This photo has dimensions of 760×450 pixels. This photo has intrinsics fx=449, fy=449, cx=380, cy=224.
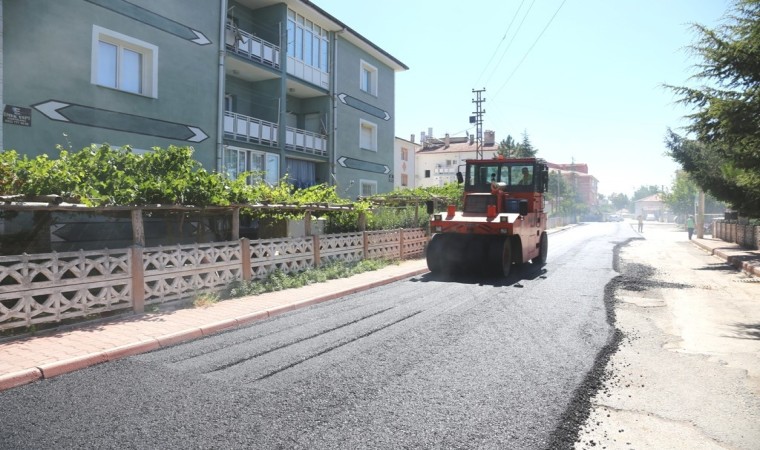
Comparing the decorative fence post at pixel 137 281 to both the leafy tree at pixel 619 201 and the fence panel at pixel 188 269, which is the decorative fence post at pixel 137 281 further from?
the leafy tree at pixel 619 201

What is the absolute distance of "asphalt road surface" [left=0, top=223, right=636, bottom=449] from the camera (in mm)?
3270

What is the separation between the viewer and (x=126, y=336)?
5719 mm

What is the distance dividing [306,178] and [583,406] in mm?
18777

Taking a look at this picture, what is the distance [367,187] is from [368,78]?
20.5 ft

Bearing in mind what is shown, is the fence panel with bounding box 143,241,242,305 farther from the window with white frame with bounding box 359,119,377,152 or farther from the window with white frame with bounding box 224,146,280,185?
the window with white frame with bounding box 359,119,377,152

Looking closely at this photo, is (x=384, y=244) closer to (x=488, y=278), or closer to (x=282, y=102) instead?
(x=488, y=278)

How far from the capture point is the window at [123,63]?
1212cm

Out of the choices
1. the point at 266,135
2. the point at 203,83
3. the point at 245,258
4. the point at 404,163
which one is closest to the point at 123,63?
the point at 203,83

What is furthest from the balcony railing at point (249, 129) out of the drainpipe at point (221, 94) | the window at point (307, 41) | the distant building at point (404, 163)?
the distant building at point (404, 163)

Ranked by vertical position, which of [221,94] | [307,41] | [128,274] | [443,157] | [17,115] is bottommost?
[128,274]

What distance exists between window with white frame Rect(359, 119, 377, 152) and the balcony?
149 inches

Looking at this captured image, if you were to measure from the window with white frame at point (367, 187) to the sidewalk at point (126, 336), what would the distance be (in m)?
15.5

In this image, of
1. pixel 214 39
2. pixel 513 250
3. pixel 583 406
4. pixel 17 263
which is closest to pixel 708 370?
pixel 583 406

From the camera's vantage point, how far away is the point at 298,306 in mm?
7918
